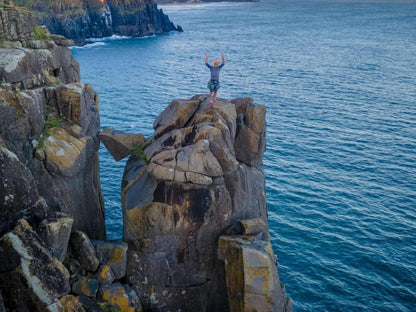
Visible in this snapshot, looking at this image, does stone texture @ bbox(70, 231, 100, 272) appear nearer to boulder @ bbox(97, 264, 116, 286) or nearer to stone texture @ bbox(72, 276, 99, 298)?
boulder @ bbox(97, 264, 116, 286)

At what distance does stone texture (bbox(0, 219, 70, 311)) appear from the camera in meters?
17.0

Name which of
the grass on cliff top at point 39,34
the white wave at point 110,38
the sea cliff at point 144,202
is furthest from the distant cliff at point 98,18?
the sea cliff at point 144,202

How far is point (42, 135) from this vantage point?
2395 cm

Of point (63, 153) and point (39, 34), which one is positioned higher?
point (39, 34)

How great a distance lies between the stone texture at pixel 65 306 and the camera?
17.3 metres

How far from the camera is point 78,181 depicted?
2627cm

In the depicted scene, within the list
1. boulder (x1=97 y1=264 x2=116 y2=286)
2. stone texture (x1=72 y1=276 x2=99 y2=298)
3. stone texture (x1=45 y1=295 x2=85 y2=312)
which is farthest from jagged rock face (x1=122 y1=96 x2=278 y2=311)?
stone texture (x1=45 y1=295 x2=85 y2=312)

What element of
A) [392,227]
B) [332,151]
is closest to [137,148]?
[392,227]

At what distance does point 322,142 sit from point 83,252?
42439 mm

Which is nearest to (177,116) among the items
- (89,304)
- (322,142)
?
(89,304)

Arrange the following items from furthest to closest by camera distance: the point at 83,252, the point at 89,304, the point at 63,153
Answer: the point at 63,153 → the point at 83,252 → the point at 89,304

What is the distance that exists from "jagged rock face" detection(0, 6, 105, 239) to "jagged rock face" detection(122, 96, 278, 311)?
139 inches

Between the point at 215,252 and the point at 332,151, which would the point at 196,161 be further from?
the point at 332,151

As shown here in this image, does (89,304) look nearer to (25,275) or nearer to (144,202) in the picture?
(25,275)
